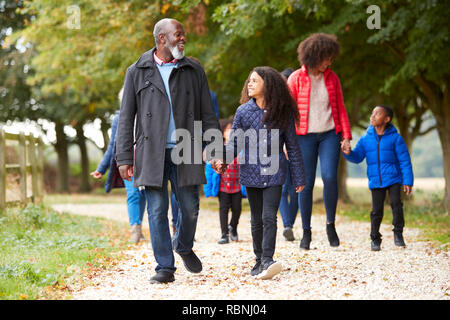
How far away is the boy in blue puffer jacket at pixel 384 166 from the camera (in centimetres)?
712

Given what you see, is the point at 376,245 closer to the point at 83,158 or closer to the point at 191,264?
the point at 191,264

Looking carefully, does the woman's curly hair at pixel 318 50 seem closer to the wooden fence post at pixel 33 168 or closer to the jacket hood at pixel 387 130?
the jacket hood at pixel 387 130

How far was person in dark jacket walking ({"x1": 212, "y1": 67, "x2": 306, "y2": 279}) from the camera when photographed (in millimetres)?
5414

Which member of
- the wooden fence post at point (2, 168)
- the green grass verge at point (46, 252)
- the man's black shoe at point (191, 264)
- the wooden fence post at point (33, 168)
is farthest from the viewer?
the wooden fence post at point (33, 168)

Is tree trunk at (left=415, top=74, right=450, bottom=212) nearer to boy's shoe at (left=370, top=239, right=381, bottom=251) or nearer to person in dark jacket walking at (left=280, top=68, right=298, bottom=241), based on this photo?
person in dark jacket walking at (left=280, top=68, right=298, bottom=241)

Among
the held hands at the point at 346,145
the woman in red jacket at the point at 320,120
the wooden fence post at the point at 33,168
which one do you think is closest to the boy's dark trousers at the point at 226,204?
the woman in red jacket at the point at 320,120

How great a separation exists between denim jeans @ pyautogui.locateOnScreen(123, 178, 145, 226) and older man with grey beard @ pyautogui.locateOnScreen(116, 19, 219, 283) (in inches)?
115

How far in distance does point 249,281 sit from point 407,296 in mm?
1341

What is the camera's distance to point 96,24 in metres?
15.3

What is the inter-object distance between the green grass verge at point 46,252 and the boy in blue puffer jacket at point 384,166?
312cm

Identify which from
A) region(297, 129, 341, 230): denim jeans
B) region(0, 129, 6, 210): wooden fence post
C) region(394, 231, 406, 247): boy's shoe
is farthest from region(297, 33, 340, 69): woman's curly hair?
region(0, 129, 6, 210): wooden fence post

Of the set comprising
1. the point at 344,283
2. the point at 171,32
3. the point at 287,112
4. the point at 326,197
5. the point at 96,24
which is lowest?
the point at 344,283
